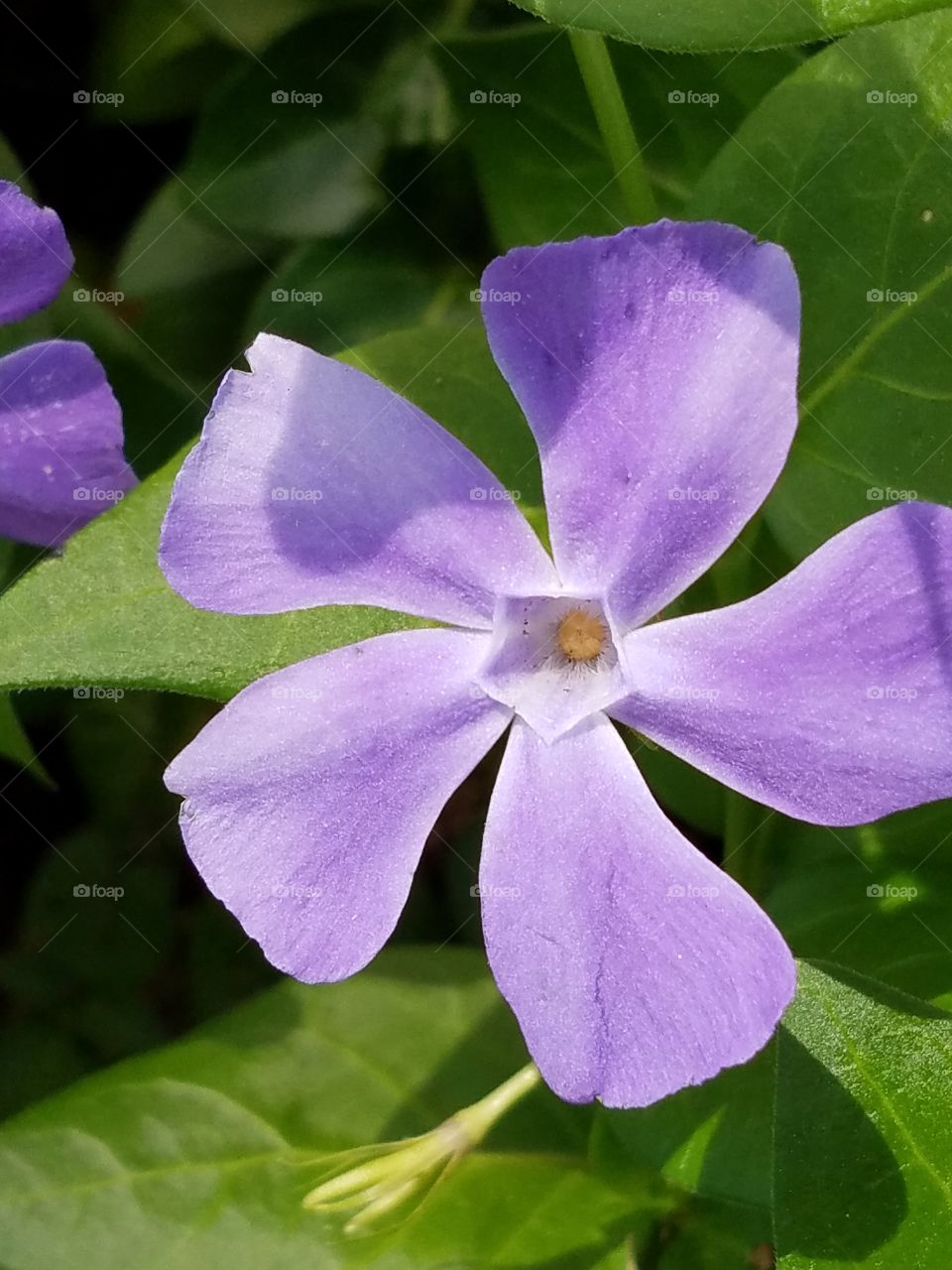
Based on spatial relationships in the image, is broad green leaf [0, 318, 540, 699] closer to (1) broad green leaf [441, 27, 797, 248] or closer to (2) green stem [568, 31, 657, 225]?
(2) green stem [568, 31, 657, 225]

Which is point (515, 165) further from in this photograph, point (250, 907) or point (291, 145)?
point (250, 907)

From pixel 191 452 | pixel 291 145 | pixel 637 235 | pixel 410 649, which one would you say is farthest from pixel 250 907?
pixel 291 145

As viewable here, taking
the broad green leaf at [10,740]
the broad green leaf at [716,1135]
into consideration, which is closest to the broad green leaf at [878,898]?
the broad green leaf at [716,1135]

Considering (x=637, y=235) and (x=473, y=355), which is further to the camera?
(x=473, y=355)

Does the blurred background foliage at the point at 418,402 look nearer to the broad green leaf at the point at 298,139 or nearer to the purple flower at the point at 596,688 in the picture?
the broad green leaf at the point at 298,139

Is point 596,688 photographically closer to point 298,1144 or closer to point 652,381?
point 652,381

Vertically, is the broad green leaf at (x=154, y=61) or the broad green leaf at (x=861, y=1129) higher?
the broad green leaf at (x=154, y=61)

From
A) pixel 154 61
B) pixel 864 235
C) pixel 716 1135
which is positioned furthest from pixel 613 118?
pixel 716 1135
